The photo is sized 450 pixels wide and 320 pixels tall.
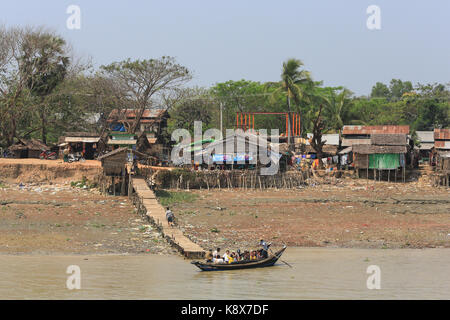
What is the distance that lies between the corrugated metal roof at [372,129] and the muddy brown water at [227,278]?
85.9 ft

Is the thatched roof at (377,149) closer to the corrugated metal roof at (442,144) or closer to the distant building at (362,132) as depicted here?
the distant building at (362,132)

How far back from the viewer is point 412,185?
37594 millimetres

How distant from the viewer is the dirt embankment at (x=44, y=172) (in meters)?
33.3

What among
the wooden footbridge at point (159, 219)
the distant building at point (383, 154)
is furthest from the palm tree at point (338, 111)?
the wooden footbridge at point (159, 219)

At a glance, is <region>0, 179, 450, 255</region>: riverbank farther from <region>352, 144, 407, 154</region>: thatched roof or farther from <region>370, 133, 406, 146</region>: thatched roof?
<region>370, 133, 406, 146</region>: thatched roof

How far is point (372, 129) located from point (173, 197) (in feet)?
64.7

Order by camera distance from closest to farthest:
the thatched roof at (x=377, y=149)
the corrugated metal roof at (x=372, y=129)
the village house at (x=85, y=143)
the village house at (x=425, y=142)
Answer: the thatched roof at (x=377, y=149), the village house at (x=85, y=143), the corrugated metal roof at (x=372, y=129), the village house at (x=425, y=142)

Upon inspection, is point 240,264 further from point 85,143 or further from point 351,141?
point 351,141

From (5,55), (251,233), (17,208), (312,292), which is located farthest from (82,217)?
(5,55)

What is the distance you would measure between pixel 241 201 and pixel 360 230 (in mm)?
8589

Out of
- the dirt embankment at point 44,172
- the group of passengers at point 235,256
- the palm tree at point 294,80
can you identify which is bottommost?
the group of passengers at point 235,256

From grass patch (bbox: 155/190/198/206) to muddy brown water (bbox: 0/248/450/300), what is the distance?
1152cm

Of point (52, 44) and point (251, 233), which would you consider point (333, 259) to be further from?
point (52, 44)

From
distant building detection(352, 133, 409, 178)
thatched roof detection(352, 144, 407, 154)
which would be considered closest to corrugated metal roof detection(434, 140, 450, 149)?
distant building detection(352, 133, 409, 178)
